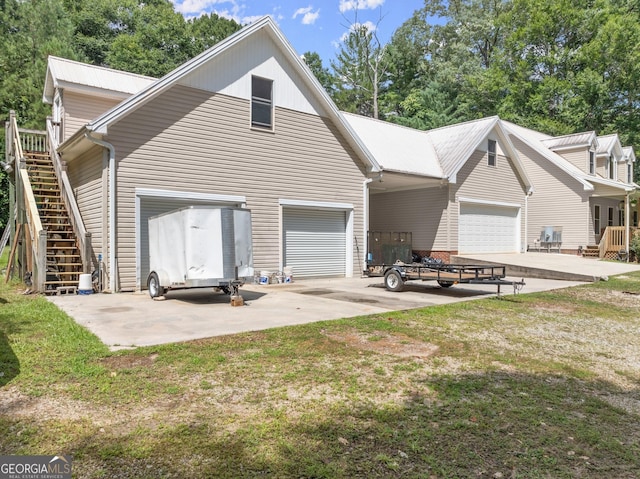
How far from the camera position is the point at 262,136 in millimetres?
14391

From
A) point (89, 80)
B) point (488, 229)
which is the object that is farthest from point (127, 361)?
point (488, 229)

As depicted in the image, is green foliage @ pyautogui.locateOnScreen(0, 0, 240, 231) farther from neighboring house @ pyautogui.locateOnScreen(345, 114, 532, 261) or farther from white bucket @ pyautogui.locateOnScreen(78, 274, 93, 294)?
neighboring house @ pyautogui.locateOnScreen(345, 114, 532, 261)

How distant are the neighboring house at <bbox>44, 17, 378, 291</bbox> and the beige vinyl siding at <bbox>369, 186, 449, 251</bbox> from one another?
4977mm

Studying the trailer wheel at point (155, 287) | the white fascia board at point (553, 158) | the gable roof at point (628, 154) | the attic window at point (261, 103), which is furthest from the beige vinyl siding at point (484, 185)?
the trailer wheel at point (155, 287)

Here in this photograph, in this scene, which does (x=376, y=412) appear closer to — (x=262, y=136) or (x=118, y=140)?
(x=118, y=140)

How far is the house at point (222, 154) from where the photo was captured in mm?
11820

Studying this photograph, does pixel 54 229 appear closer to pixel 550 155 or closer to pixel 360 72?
pixel 550 155

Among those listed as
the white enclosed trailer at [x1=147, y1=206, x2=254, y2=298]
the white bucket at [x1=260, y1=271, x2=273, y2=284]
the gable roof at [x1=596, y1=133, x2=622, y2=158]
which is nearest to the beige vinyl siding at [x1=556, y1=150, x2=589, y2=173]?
the gable roof at [x1=596, y1=133, x2=622, y2=158]

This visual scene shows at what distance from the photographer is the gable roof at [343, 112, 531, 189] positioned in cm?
1914

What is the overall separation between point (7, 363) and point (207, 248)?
4662mm

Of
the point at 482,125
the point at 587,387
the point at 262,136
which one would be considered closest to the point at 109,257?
the point at 262,136

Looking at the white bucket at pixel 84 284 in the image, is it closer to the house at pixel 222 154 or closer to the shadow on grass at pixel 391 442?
the house at pixel 222 154

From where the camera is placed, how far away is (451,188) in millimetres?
20078

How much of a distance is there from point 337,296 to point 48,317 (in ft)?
20.9
